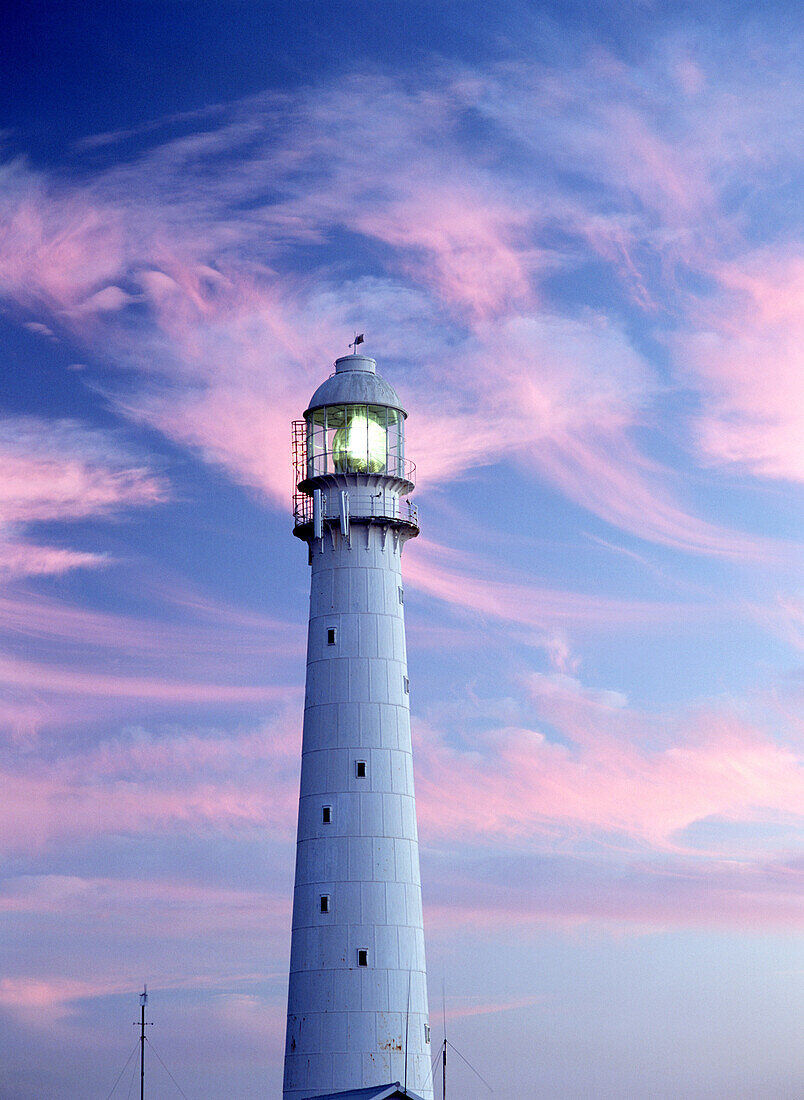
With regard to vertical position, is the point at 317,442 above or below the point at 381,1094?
above

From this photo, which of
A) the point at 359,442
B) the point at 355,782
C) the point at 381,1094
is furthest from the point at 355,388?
the point at 381,1094

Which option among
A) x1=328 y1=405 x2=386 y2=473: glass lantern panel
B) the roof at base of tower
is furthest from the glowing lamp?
the roof at base of tower

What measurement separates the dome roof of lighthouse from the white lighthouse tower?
8cm

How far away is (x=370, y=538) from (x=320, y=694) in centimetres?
615

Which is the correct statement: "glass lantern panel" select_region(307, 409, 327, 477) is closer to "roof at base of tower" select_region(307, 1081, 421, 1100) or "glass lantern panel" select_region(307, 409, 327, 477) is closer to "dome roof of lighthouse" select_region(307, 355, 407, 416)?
"dome roof of lighthouse" select_region(307, 355, 407, 416)

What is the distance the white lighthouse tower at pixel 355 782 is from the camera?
207ft

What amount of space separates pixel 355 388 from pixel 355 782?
597 inches

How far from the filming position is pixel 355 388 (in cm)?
7019

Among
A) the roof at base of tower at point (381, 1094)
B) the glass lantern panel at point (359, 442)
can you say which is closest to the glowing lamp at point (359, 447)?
the glass lantern panel at point (359, 442)

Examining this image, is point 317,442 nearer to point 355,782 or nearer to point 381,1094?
point 355,782

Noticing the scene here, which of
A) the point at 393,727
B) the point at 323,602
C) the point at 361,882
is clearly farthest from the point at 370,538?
the point at 361,882

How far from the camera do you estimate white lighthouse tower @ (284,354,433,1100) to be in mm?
63219

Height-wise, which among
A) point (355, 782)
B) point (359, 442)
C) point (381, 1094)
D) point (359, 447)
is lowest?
point (381, 1094)

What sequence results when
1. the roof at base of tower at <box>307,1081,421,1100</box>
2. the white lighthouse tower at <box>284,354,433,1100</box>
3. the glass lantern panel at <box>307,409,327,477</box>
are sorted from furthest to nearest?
the glass lantern panel at <box>307,409,327,477</box>
the white lighthouse tower at <box>284,354,433,1100</box>
the roof at base of tower at <box>307,1081,421,1100</box>
